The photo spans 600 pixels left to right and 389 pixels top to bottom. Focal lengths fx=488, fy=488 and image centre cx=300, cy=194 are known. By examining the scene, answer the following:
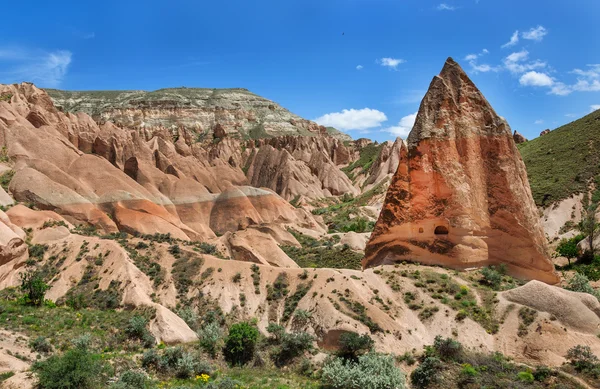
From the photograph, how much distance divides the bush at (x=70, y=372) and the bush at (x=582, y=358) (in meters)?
21.9

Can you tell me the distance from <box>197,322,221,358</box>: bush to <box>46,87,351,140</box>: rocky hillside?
11511cm

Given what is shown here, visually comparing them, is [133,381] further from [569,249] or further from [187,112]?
[187,112]

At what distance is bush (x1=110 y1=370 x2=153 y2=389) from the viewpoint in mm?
20931

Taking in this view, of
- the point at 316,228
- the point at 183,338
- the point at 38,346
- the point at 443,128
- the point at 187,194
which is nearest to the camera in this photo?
the point at 38,346

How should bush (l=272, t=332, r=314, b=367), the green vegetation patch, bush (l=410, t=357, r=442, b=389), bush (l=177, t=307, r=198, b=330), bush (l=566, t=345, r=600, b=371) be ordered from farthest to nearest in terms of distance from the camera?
the green vegetation patch, bush (l=177, t=307, r=198, b=330), bush (l=272, t=332, r=314, b=367), bush (l=410, t=357, r=442, b=389), bush (l=566, t=345, r=600, b=371)

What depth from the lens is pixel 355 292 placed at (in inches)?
1178

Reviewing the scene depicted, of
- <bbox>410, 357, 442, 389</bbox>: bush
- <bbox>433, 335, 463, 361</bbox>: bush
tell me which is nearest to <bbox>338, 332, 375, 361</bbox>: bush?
<bbox>410, 357, 442, 389</bbox>: bush

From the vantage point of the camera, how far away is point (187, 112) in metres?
164

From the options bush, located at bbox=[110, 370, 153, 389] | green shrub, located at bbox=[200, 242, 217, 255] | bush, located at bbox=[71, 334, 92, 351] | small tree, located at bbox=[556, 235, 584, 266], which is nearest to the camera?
bush, located at bbox=[110, 370, 153, 389]

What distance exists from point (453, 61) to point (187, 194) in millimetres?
43310

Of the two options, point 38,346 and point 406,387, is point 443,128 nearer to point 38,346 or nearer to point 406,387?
point 406,387

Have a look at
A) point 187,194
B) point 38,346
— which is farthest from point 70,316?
point 187,194

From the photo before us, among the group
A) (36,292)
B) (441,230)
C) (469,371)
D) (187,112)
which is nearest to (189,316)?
(36,292)

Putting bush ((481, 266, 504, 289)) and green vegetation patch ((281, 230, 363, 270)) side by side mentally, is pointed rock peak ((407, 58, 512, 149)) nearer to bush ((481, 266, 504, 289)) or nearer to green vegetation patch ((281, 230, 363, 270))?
bush ((481, 266, 504, 289))
